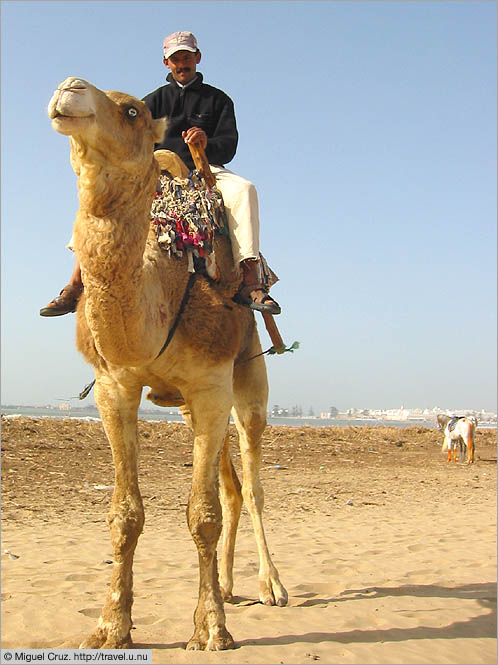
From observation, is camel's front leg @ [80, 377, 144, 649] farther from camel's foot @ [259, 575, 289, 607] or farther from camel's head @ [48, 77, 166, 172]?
camel's foot @ [259, 575, 289, 607]

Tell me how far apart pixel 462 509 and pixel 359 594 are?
6.55 metres

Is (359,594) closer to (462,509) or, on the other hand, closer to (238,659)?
(238,659)

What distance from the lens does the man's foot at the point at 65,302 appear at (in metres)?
4.86

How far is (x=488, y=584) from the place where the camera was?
22.6 feet

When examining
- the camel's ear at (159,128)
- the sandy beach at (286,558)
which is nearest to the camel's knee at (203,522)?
the sandy beach at (286,558)

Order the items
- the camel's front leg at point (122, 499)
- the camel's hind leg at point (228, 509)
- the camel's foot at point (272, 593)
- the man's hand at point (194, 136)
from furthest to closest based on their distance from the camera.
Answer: the camel's hind leg at point (228, 509) → the camel's foot at point (272, 593) → the man's hand at point (194, 136) → the camel's front leg at point (122, 499)

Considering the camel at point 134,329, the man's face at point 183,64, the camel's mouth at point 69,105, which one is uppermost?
the man's face at point 183,64

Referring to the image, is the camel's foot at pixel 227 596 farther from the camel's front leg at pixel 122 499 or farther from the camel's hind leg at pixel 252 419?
the camel's front leg at pixel 122 499

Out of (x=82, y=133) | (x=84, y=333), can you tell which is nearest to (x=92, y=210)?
(x=82, y=133)

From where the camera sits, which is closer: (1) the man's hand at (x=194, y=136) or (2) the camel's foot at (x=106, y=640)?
(2) the camel's foot at (x=106, y=640)

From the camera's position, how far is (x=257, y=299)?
16.7ft

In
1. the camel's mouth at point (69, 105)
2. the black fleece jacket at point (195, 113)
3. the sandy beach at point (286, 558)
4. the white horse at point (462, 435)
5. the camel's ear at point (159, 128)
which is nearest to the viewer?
the camel's mouth at point (69, 105)

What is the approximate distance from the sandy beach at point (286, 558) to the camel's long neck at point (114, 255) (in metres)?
1.96

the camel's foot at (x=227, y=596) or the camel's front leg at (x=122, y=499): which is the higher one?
the camel's front leg at (x=122, y=499)
